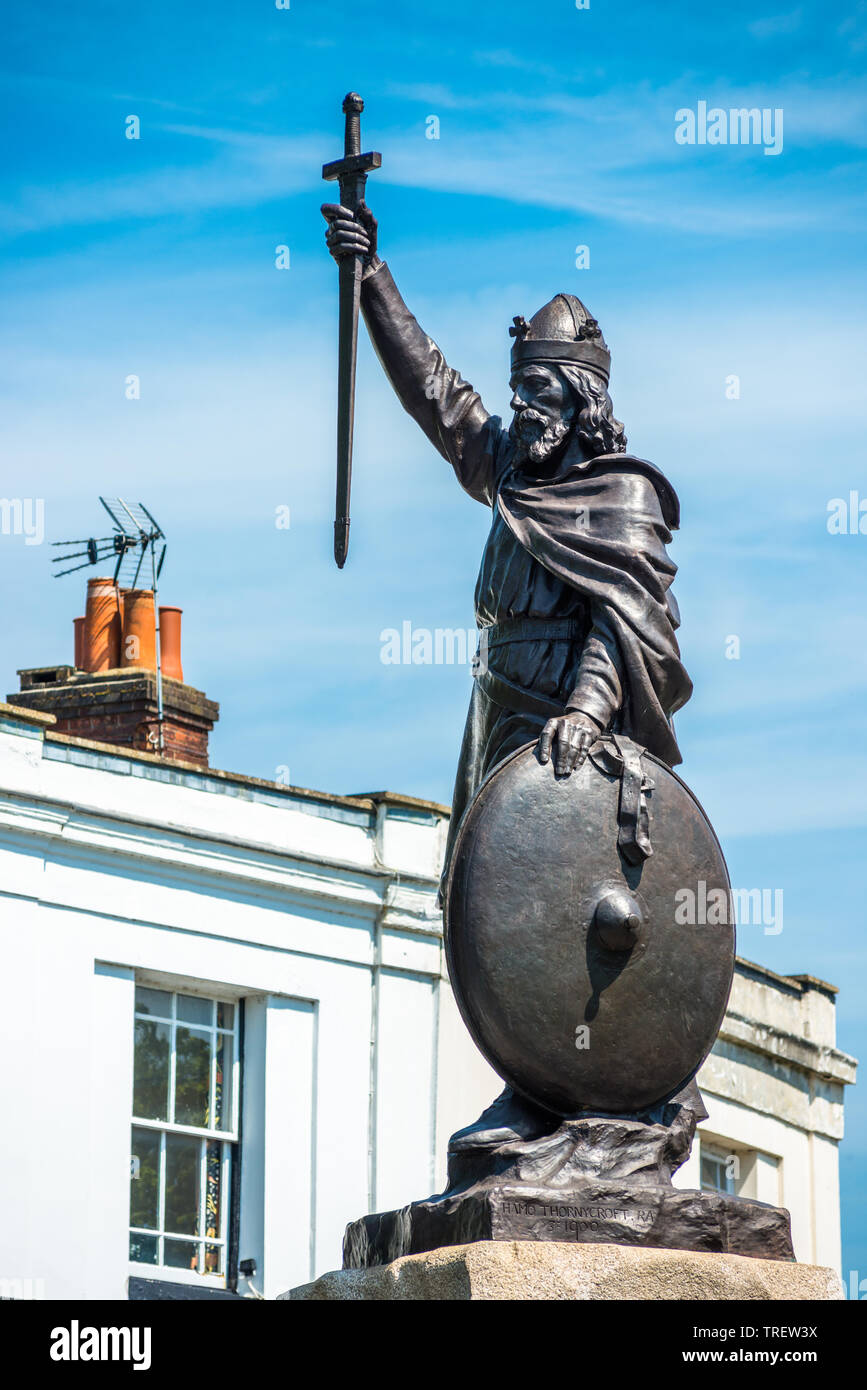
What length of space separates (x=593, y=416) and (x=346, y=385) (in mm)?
885

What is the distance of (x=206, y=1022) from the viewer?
800 inches

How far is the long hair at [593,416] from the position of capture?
30.5ft

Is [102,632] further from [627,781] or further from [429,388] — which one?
[627,781]

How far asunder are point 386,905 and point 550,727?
12.9 metres

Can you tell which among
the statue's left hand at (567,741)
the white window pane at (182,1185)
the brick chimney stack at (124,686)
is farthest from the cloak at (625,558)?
the brick chimney stack at (124,686)

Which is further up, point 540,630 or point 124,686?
point 124,686

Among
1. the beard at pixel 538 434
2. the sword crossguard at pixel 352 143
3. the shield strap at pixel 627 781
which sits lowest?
the shield strap at pixel 627 781

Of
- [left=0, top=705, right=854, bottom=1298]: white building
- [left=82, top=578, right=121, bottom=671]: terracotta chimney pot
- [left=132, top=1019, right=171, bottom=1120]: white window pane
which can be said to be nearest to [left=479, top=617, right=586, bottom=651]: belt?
[left=0, top=705, right=854, bottom=1298]: white building

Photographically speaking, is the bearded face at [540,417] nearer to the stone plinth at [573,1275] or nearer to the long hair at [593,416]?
the long hair at [593,416]

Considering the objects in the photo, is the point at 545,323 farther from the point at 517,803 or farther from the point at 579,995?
the point at 579,995

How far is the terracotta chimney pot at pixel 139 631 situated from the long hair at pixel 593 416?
1503cm

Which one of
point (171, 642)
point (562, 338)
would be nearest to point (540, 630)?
point (562, 338)
